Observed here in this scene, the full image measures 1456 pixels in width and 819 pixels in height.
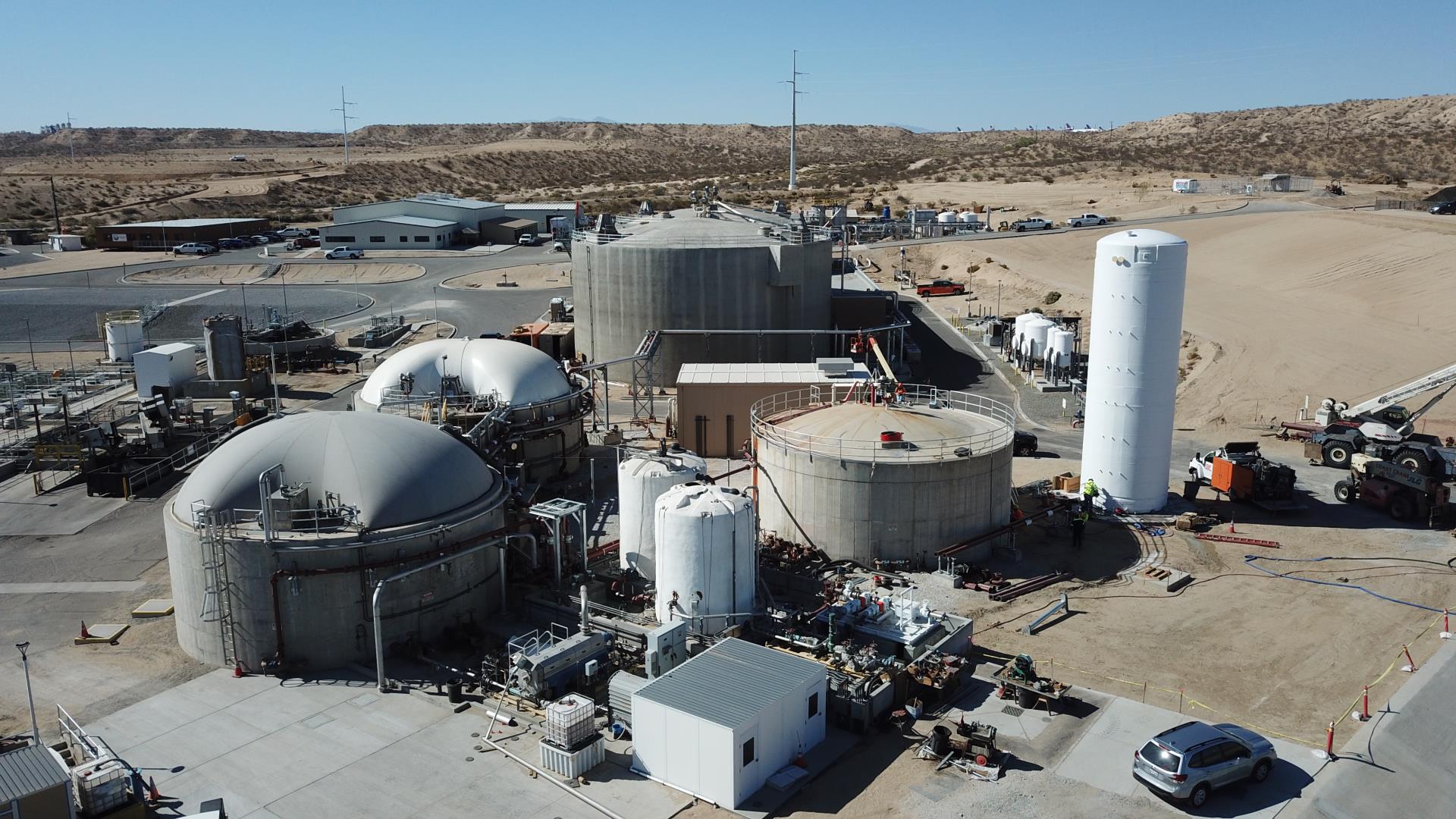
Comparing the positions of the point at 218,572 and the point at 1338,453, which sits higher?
the point at 218,572

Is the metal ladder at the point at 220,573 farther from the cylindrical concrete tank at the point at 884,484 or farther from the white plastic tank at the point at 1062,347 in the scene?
the white plastic tank at the point at 1062,347

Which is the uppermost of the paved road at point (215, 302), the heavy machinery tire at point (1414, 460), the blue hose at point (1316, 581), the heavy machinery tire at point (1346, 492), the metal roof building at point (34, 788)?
the paved road at point (215, 302)

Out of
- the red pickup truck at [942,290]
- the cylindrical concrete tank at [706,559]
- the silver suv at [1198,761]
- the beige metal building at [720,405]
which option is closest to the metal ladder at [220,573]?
the cylindrical concrete tank at [706,559]

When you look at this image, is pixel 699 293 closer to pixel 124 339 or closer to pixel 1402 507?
pixel 1402 507

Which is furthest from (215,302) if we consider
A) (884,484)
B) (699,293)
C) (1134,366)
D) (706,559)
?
(1134,366)

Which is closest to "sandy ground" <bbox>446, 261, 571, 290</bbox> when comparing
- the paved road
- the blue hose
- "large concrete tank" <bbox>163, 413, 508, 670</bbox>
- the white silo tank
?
the paved road

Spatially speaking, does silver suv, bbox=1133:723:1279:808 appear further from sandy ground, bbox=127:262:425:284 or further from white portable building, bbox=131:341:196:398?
sandy ground, bbox=127:262:425:284

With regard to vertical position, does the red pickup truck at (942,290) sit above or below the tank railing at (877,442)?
below
